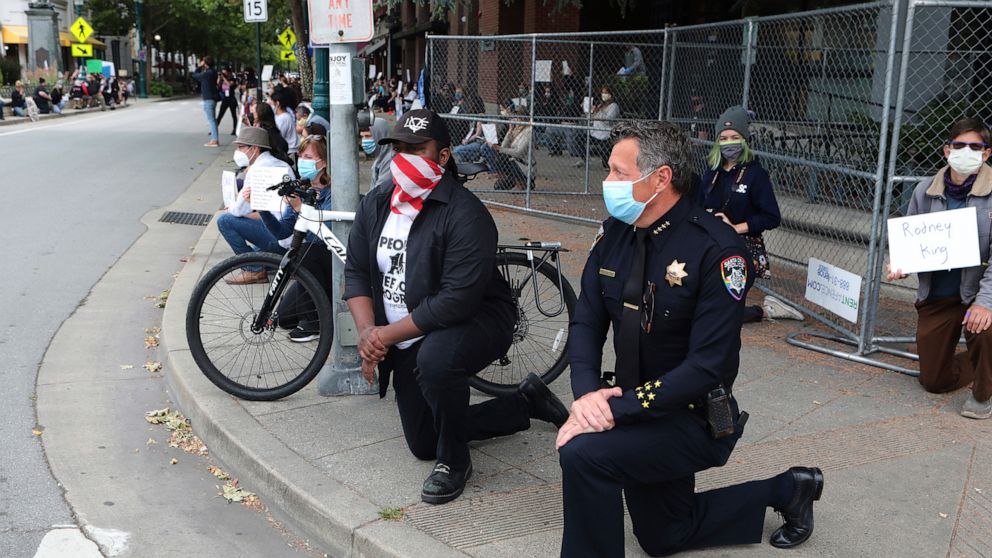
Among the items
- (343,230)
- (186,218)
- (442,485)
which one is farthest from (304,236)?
(186,218)

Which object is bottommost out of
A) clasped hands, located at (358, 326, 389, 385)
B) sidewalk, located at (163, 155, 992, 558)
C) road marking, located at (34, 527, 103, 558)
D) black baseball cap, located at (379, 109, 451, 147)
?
road marking, located at (34, 527, 103, 558)

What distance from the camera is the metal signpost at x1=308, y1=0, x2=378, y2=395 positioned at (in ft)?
16.1

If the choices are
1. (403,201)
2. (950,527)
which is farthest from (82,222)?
(950,527)

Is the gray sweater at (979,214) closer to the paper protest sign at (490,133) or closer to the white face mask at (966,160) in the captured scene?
the white face mask at (966,160)

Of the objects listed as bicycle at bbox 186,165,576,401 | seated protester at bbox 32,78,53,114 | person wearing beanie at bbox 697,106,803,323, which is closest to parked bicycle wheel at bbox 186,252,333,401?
bicycle at bbox 186,165,576,401

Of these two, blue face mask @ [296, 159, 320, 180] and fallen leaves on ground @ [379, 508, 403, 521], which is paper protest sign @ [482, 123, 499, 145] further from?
fallen leaves on ground @ [379, 508, 403, 521]

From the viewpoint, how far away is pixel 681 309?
3.12 meters

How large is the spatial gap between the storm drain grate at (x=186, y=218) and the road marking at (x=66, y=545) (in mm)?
8250

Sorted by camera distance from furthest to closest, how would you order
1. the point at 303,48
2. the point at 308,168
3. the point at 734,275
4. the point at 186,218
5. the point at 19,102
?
the point at 19,102 → the point at 303,48 → the point at 186,218 → the point at 308,168 → the point at 734,275

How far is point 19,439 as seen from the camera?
4.98 metres

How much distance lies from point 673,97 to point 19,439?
7950 mm

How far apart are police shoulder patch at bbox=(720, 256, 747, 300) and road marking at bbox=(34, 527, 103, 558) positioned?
2808 millimetres

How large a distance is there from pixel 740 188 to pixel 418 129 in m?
3.36

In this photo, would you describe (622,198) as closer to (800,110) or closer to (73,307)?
(73,307)
